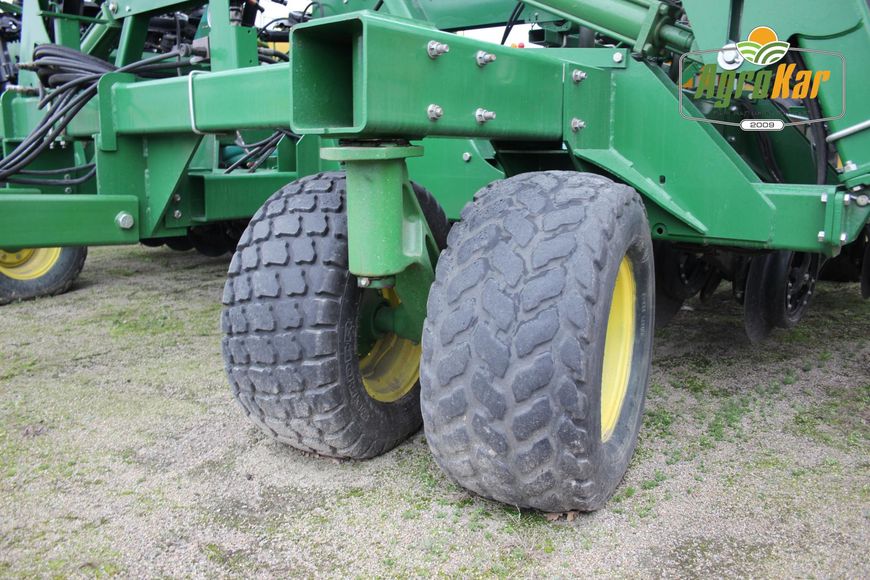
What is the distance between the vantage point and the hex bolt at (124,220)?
279 cm

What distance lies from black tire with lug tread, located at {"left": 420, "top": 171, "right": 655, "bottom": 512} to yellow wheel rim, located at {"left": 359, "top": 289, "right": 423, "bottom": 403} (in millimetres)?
599

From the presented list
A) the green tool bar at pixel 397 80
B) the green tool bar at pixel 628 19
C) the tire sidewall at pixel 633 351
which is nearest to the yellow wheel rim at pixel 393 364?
the tire sidewall at pixel 633 351

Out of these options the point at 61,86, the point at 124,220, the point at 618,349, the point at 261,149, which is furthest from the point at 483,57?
the point at 261,149

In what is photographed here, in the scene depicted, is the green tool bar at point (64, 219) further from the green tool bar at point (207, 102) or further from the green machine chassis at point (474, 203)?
the green tool bar at point (207, 102)

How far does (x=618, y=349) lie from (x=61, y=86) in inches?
89.3

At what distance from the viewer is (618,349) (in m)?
2.41

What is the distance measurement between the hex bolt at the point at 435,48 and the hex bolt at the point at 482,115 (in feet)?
0.63

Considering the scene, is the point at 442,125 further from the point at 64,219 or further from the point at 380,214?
the point at 64,219

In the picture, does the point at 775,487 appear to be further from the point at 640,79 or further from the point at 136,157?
the point at 136,157

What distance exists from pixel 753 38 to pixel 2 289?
408cm

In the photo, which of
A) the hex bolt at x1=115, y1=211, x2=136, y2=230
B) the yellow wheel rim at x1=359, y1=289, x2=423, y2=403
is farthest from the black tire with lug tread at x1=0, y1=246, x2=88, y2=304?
the yellow wheel rim at x1=359, y1=289, x2=423, y2=403

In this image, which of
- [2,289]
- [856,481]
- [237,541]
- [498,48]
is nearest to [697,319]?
[856,481]

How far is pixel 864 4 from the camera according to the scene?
2.27 meters

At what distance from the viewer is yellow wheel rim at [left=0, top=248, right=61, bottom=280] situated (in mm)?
4633
